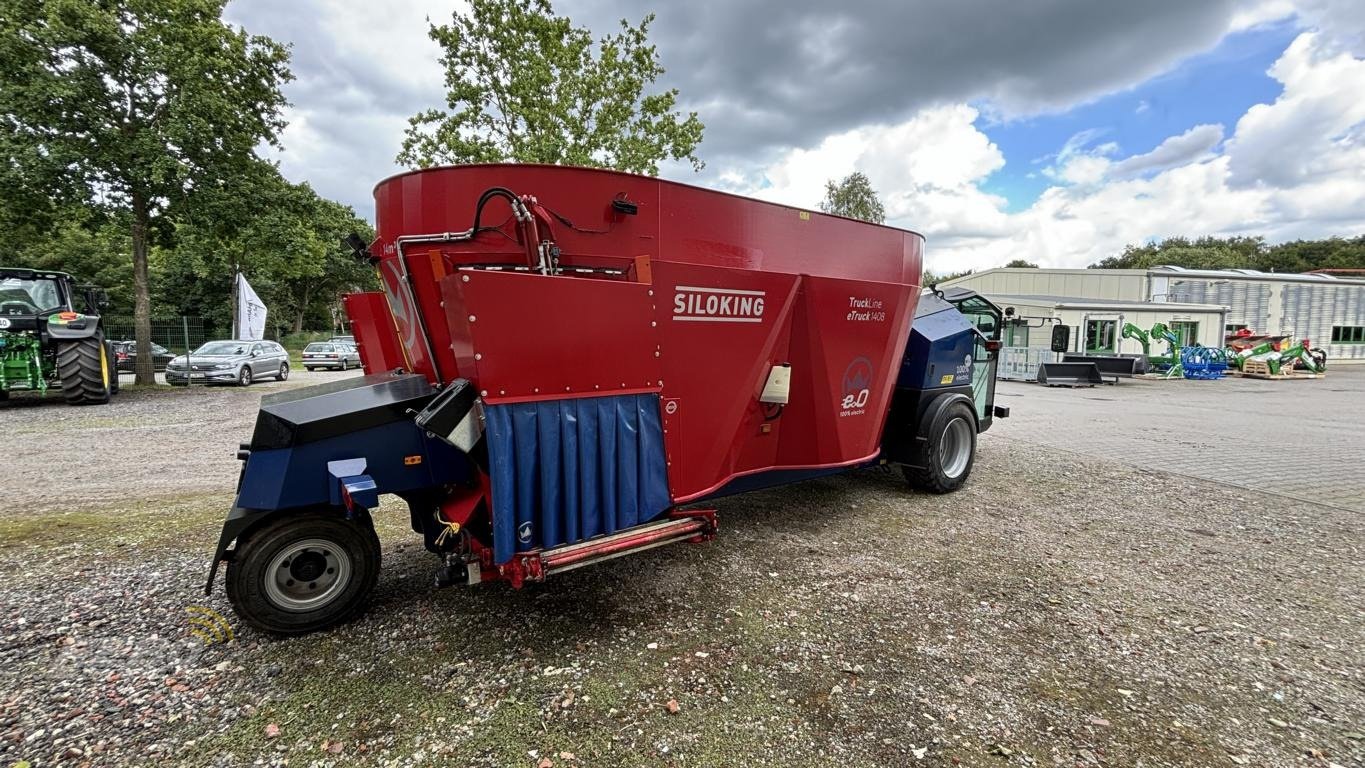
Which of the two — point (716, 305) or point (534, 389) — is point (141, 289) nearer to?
point (534, 389)

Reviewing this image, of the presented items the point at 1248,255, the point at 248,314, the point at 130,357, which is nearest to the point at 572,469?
the point at 248,314

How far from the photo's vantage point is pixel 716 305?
3412 millimetres

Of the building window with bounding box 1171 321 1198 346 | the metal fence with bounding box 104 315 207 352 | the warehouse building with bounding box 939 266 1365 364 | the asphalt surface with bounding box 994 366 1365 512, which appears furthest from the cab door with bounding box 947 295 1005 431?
the metal fence with bounding box 104 315 207 352

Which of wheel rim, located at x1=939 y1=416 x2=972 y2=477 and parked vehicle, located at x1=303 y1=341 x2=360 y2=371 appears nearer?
wheel rim, located at x1=939 y1=416 x2=972 y2=477

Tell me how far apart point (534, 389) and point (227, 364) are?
729 inches

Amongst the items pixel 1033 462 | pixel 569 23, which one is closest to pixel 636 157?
pixel 569 23

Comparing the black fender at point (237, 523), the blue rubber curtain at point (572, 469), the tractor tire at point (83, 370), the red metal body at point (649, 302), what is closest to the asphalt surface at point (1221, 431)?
the red metal body at point (649, 302)

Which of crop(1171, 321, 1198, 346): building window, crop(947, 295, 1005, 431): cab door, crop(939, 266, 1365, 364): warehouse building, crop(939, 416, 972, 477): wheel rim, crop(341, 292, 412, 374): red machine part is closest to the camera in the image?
crop(341, 292, 412, 374): red machine part

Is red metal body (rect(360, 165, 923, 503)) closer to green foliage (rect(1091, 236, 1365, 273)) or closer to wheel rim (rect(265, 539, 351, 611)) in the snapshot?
wheel rim (rect(265, 539, 351, 611))

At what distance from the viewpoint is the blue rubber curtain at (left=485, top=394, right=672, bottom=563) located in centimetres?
270

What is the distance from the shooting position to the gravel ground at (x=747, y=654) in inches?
91.3

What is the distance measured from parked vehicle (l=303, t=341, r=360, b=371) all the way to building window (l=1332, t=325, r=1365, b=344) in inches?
1995

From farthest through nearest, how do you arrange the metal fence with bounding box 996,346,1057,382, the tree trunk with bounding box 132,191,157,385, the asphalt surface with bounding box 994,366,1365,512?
the metal fence with bounding box 996,346,1057,382 < the tree trunk with bounding box 132,191,157,385 < the asphalt surface with bounding box 994,366,1365,512

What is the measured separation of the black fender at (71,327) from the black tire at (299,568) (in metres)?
12.1
